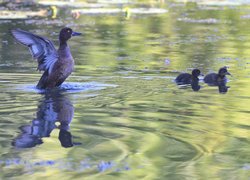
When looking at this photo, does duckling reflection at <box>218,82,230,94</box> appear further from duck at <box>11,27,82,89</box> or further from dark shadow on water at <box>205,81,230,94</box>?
duck at <box>11,27,82,89</box>

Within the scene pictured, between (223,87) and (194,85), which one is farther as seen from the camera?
(194,85)

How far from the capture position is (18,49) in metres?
17.4

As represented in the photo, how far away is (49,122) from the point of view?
8172 millimetres

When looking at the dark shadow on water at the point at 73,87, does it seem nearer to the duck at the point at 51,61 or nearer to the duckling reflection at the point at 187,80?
the duck at the point at 51,61

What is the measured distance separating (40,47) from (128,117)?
281 cm

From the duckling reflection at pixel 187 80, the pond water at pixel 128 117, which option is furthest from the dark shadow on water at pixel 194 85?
the pond water at pixel 128 117

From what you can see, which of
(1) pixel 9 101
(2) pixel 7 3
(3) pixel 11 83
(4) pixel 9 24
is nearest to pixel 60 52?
(3) pixel 11 83

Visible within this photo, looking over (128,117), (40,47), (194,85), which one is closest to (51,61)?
(40,47)

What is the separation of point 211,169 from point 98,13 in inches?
910

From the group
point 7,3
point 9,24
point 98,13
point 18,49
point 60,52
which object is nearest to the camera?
point 60,52

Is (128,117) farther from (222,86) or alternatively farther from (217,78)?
(217,78)

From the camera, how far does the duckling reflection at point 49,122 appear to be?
710cm

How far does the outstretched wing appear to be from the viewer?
10539 mm

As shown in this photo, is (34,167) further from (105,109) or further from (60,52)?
(60,52)
